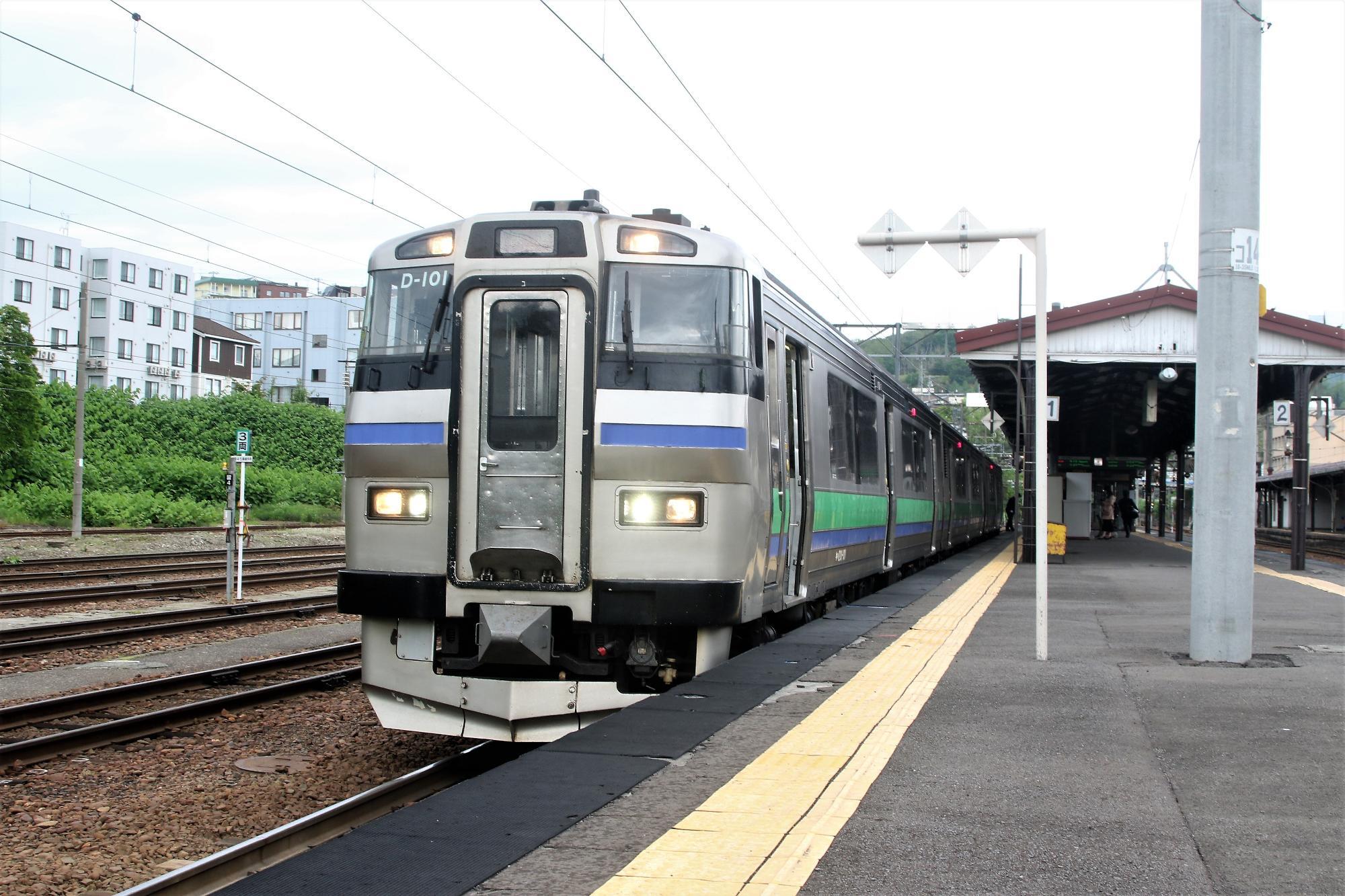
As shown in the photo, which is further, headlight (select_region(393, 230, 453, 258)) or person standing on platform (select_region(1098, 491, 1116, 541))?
person standing on platform (select_region(1098, 491, 1116, 541))

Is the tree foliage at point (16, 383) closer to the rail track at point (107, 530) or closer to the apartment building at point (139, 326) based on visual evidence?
the rail track at point (107, 530)

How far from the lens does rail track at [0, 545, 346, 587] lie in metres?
19.9

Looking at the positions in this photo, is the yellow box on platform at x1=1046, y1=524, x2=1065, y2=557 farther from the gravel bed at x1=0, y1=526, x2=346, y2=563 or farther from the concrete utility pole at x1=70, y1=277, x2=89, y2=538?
the concrete utility pole at x1=70, y1=277, x2=89, y2=538

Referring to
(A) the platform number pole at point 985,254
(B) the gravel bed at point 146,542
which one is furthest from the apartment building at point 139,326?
(A) the platform number pole at point 985,254

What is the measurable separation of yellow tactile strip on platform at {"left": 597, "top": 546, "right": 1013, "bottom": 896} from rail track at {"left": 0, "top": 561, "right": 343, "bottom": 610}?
12.6 meters

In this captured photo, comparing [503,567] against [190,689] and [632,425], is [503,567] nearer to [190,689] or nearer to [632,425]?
[632,425]

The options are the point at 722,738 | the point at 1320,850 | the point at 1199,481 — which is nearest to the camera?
the point at 1320,850

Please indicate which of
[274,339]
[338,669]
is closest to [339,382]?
[274,339]

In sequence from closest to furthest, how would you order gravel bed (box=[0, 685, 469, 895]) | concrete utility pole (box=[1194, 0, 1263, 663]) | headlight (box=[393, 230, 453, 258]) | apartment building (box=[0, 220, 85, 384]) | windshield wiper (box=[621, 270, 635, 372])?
gravel bed (box=[0, 685, 469, 895]) < windshield wiper (box=[621, 270, 635, 372]) < headlight (box=[393, 230, 453, 258]) < concrete utility pole (box=[1194, 0, 1263, 663]) < apartment building (box=[0, 220, 85, 384])

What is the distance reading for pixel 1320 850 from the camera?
4.00 meters

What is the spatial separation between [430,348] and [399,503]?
0.90 metres

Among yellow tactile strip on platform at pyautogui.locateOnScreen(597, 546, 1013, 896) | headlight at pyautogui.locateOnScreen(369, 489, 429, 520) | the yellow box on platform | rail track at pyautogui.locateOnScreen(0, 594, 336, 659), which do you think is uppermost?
headlight at pyautogui.locateOnScreen(369, 489, 429, 520)

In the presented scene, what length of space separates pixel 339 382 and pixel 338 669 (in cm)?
7074

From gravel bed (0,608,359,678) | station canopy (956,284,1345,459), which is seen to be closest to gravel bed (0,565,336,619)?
gravel bed (0,608,359,678)
